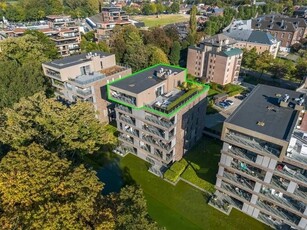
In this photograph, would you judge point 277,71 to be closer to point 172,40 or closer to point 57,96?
point 172,40

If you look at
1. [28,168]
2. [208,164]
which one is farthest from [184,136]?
[28,168]

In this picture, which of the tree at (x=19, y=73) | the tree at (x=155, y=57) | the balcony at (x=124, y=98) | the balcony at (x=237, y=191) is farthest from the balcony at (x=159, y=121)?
the tree at (x=155, y=57)

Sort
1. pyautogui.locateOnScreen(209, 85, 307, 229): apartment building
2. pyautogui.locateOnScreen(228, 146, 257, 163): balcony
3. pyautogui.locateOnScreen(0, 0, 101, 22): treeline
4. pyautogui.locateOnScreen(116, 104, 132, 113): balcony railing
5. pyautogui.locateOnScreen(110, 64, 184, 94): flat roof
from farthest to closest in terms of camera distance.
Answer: pyautogui.locateOnScreen(0, 0, 101, 22): treeline, pyautogui.locateOnScreen(116, 104, 132, 113): balcony railing, pyautogui.locateOnScreen(110, 64, 184, 94): flat roof, pyautogui.locateOnScreen(228, 146, 257, 163): balcony, pyautogui.locateOnScreen(209, 85, 307, 229): apartment building

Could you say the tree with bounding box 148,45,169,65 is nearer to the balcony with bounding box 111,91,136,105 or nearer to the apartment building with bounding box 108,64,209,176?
the apartment building with bounding box 108,64,209,176

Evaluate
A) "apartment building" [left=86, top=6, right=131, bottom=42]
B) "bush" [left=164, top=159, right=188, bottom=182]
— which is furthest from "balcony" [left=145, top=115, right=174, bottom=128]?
"apartment building" [left=86, top=6, right=131, bottom=42]

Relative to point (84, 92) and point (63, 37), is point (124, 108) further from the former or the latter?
point (63, 37)

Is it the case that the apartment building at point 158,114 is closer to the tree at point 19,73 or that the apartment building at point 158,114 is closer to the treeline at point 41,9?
the tree at point 19,73

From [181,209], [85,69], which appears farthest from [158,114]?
[85,69]
